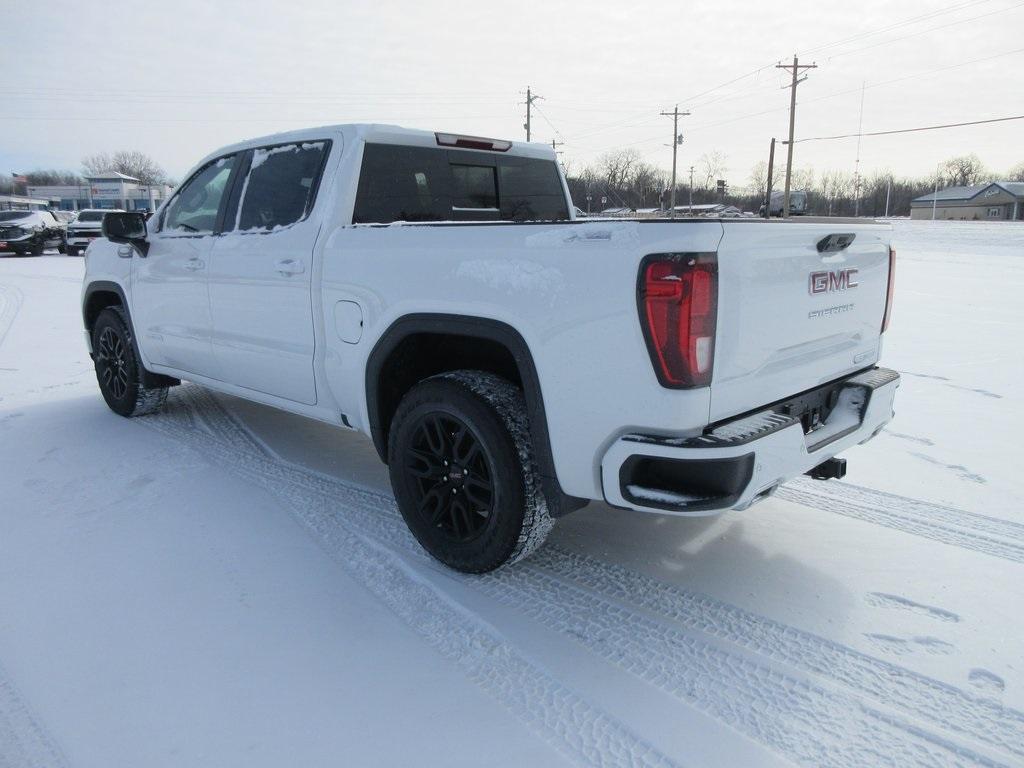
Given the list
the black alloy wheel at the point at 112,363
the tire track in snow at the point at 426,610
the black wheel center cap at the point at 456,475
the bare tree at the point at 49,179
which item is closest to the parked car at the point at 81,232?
the black alloy wheel at the point at 112,363

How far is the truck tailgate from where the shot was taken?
238cm

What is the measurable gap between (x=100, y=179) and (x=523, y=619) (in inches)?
3285

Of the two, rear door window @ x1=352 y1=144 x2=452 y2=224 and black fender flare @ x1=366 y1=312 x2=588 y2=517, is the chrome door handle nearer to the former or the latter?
rear door window @ x1=352 y1=144 x2=452 y2=224

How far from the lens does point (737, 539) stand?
3.46m

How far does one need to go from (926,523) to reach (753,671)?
63.4 inches

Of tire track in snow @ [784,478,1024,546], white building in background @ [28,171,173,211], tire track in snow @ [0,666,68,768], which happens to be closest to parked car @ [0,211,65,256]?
tire track in snow @ [0,666,68,768]

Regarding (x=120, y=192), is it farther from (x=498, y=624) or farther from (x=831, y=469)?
(x=831, y=469)

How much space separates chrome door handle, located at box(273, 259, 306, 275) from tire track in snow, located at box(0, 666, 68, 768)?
2089mm

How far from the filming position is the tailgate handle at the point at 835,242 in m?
2.77

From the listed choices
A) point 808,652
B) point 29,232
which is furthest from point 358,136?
point 29,232

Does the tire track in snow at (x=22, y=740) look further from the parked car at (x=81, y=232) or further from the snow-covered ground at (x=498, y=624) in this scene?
the parked car at (x=81, y=232)

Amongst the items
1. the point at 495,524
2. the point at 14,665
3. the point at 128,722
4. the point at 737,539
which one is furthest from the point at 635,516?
the point at 14,665

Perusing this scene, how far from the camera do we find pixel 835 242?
285cm

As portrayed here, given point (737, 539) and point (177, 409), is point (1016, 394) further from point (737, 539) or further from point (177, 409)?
point (177, 409)
